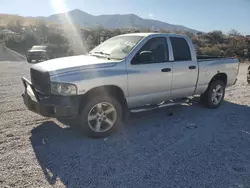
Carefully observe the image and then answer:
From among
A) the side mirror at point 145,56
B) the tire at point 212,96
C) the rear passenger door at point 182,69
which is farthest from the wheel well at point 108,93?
the tire at point 212,96

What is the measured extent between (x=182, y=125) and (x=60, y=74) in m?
2.94

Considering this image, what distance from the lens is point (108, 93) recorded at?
189 inches

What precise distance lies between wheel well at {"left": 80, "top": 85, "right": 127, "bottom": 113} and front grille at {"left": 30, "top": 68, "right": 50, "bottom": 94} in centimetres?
63

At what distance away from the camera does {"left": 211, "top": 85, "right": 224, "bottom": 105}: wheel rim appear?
22.9 feet

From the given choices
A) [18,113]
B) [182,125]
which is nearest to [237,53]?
[182,125]

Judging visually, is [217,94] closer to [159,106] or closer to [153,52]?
[159,106]

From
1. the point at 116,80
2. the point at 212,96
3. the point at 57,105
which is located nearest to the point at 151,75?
the point at 116,80

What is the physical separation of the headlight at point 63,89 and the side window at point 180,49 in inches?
102

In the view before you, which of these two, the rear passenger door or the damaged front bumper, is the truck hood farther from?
the rear passenger door

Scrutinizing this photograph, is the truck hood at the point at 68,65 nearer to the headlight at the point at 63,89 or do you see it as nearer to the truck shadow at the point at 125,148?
the headlight at the point at 63,89

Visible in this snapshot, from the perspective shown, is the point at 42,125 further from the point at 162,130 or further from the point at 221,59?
the point at 221,59

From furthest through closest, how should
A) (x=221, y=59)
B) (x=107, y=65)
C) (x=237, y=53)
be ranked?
(x=237, y=53), (x=221, y=59), (x=107, y=65)

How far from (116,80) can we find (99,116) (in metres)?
0.75

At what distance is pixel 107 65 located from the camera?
4.64 metres
